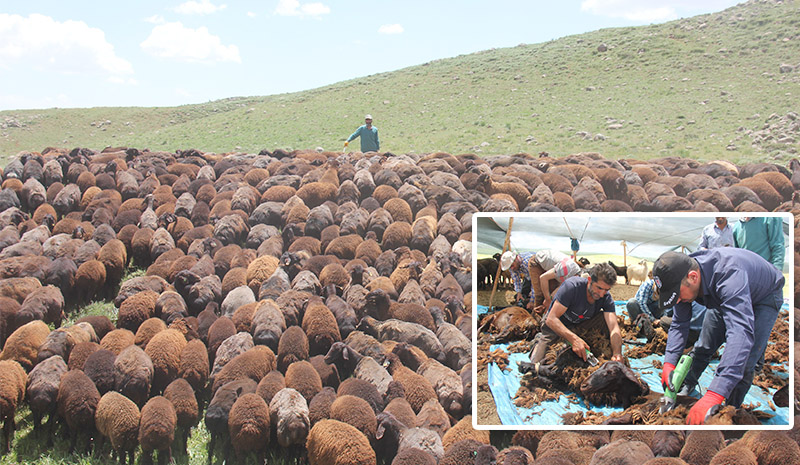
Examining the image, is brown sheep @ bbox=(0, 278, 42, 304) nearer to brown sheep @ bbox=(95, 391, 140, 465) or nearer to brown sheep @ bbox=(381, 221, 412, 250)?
brown sheep @ bbox=(95, 391, 140, 465)

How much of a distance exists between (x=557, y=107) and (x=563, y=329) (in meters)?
36.4

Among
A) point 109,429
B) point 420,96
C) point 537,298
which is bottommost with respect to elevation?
point 109,429

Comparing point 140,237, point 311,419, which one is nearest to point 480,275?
point 311,419

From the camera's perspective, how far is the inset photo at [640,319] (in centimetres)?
457

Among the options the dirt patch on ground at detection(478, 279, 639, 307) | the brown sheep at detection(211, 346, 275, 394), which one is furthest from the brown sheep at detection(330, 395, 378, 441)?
the dirt patch on ground at detection(478, 279, 639, 307)

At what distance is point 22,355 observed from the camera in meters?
8.47

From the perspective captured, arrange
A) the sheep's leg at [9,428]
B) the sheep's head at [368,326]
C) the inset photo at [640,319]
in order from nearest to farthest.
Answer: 1. the inset photo at [640,319]
2. the sheep's leg at [9,428]
3. the sheep's head at [368,326]

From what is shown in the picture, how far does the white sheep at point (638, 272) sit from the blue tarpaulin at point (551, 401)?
0.26m

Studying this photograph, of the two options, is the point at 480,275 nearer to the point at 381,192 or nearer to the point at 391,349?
the point at 391,349

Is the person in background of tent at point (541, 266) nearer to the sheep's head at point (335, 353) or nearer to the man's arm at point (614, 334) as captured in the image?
the man's arm at point (614, 334)

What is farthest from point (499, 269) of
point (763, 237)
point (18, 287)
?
point (18, 287)

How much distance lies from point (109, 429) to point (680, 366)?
666 centimetres

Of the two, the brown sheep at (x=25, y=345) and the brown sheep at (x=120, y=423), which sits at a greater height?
the brown sheep at (x=25, y=345)

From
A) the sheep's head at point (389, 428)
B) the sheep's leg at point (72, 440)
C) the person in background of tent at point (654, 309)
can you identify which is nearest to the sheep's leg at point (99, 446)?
the sheep's leg at point (72, 440)
